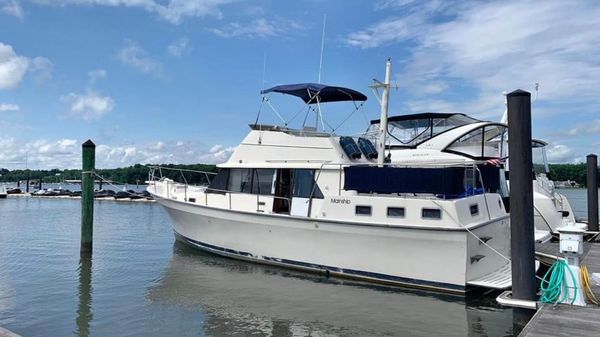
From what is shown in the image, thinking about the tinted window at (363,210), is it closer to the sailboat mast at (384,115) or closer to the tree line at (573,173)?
the sailboat mast at (384,115)

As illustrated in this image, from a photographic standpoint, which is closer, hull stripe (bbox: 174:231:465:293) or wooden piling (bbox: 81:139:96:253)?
hull stripe (bbox: 174:231:465:293)

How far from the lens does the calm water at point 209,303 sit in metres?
8.23

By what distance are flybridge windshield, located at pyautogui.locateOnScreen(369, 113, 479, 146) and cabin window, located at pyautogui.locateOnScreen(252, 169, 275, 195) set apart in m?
7.08

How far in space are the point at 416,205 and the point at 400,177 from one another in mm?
803

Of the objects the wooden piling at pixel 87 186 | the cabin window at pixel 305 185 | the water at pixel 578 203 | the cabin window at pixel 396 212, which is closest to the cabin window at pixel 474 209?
the cabin window at pixel 396 212

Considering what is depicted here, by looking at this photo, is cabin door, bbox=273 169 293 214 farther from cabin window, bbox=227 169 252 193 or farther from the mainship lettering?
the mainship lettering

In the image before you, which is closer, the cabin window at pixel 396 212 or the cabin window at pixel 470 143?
the cabin window at pixel 396 212

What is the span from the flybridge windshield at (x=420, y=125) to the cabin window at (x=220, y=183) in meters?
7.36

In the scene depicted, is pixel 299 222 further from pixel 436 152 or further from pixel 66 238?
pixel 66 238

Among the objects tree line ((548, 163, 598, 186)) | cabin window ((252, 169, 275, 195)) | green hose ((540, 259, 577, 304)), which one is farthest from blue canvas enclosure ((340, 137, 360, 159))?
tree line ((548, 163, 598, 186))

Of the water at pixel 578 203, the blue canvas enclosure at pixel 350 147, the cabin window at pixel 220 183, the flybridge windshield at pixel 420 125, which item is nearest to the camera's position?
the blue canvas enclosure at pixel 350 147

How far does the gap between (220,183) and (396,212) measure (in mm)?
5983

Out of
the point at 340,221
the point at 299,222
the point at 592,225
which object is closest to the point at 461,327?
the point at 340,221

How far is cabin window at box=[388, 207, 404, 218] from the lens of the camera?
10500mm
